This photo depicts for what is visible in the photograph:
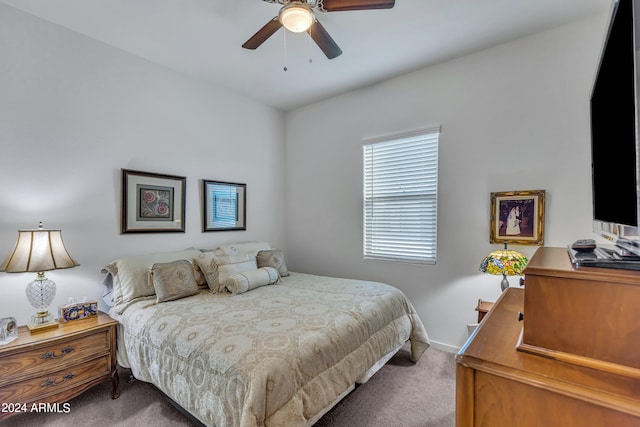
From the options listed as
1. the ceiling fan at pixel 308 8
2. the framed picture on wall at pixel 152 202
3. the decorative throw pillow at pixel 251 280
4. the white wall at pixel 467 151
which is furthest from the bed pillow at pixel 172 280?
the ceiling fan at pixel 308 8

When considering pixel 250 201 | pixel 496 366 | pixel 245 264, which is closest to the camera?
pixel 496 366

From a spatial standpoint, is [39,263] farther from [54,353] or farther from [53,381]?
[53,381]

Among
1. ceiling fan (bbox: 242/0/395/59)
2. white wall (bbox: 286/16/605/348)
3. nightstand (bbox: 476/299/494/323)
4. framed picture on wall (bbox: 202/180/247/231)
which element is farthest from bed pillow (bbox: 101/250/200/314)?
nightstand (bbox: 476/299/494/323)

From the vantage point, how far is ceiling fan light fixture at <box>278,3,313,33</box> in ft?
5.64

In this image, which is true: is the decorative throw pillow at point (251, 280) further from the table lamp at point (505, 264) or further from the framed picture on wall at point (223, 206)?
the table lamp at point (505, 264)

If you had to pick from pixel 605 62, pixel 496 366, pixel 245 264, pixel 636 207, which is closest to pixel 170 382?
pixel 245 264

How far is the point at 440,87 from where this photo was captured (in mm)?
2949

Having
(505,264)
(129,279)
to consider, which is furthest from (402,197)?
(129,279)

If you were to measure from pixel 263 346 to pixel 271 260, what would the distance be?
1.64 meters

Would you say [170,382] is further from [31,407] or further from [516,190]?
[516,190]

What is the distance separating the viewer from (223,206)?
3.47 meters

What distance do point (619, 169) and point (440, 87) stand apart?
2260 mm

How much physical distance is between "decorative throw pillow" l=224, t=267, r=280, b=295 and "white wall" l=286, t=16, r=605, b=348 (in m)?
1.07

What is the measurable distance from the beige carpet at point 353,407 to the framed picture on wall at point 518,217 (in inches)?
51.0
